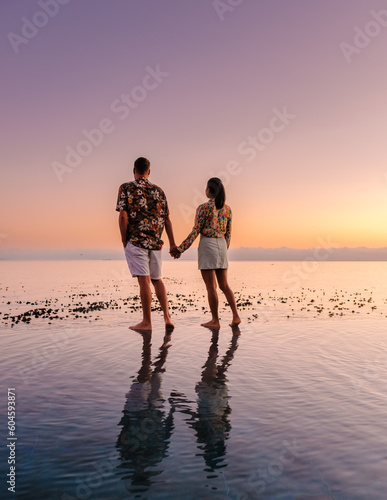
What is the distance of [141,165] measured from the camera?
32.1 ft

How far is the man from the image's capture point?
31.4 ft

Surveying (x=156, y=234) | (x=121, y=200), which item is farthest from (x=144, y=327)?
(x=121, y=200)

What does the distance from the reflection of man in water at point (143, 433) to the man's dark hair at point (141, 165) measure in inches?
220

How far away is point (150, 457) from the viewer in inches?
125

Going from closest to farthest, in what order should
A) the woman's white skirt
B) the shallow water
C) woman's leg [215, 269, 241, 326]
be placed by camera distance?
the shallow water
the woman's white skirt
woman's leg [215, 269, 241, 326]

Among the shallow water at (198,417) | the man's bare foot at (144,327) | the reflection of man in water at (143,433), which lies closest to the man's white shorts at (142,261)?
the man's bare foot at (144,327)

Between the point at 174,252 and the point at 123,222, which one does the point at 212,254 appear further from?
the point at 123,222

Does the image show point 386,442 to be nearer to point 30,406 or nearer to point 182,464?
point 182,464

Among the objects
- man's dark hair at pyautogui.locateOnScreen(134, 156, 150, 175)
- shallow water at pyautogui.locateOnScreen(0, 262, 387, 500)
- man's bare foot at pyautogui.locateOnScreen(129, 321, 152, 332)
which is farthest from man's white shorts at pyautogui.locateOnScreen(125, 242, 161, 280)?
shallow water at pyautogui.locateOnScreen(0, 262, 387, 500)

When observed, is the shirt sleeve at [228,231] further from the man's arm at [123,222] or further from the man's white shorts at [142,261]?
the man's arm at [123,222]
